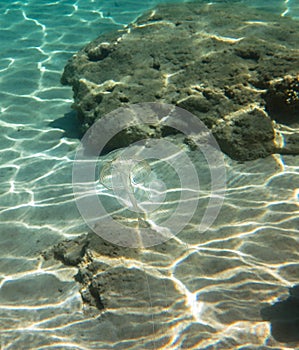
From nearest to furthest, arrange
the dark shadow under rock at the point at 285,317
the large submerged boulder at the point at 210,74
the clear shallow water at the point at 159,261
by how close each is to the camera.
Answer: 1. the dark shadow under rock at the point at 285,317
2. the clear shallow water at the point at 159,261
3. the large submerged boulder at the point at 210,74

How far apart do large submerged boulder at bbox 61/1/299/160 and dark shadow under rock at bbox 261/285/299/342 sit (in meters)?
2.14

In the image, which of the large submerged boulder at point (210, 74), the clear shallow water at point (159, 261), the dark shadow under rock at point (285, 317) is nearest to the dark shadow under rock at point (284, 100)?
the large submerged boulder at point (210, 74)

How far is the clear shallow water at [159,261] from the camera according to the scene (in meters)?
2.93

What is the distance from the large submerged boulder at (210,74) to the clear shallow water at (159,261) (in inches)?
22.4

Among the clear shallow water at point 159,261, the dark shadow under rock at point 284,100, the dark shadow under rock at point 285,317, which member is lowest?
the clear shallow water at point 159,261


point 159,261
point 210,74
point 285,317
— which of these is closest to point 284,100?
point 210,74

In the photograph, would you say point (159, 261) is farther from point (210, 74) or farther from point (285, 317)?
point (210, 74)

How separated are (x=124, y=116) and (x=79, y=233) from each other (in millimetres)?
1998

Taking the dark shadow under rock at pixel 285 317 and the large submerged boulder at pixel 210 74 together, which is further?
the large submerged boulder at pixel 210 74

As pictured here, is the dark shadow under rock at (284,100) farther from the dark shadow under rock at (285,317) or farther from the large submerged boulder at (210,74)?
Answer: the dark shadow under rock at (285,317)

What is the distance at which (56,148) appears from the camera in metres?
5.93

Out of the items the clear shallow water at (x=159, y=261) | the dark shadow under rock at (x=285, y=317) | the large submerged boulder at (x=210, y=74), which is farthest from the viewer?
the large submerged boulder at (x=210, y=74)

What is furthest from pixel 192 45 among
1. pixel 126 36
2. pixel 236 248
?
pixel 236 248

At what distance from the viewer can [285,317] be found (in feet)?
9.33
